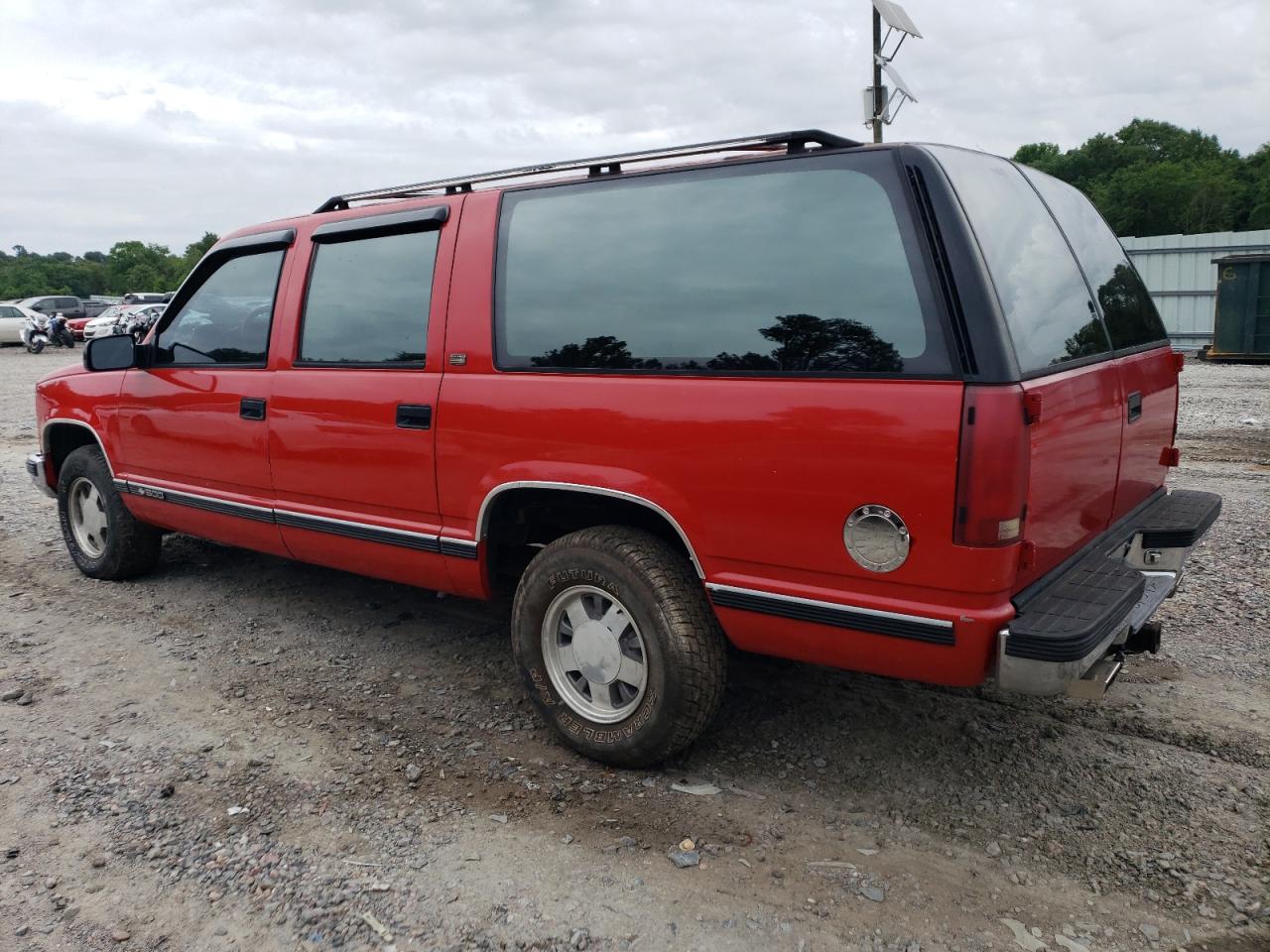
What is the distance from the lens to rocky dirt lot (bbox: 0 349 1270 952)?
2.65 meters

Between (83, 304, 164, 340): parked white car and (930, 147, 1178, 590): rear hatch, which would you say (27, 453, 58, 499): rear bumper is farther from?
(83, 304, 164, 340): parked white car

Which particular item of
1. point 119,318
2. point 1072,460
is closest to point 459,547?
point 1072,460

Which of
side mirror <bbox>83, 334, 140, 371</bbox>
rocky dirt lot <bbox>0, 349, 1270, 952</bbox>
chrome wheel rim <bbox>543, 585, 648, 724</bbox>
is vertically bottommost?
rocky dirt lot <bbox>0, 349, 1270, 952</bbox>

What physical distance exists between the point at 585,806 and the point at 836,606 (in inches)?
42.0

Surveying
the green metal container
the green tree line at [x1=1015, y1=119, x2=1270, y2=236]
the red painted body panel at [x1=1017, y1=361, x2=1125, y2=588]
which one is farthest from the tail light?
the green tree line at [x1=1015, y1=119, x2=1270, y2=236]

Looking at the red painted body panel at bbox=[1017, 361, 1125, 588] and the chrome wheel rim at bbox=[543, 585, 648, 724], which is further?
the chrome wheel rim at bbox=[543, 585, 648, 724]

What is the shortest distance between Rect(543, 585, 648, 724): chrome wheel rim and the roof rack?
1465 mm

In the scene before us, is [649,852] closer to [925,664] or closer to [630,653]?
[630,653]

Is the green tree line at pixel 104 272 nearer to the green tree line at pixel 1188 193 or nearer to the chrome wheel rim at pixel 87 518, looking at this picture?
the green tree line at pixel 1188 193

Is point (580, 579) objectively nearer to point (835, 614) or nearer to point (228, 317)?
point (835, 614)

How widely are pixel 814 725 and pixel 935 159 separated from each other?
6.68 feet

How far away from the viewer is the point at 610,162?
3.50m

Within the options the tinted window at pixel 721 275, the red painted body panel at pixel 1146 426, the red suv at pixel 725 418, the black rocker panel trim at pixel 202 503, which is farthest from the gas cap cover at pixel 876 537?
the black rocker panel trim at pixel 202 503

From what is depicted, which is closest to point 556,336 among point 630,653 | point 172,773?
point 630,653
